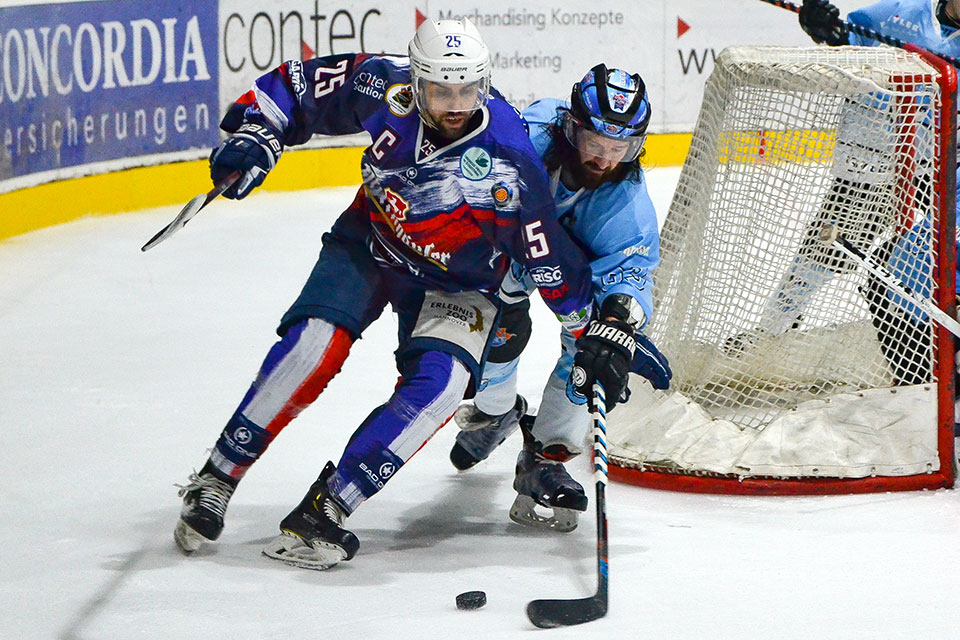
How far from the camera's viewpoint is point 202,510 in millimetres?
2662

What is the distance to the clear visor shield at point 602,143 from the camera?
2.65m

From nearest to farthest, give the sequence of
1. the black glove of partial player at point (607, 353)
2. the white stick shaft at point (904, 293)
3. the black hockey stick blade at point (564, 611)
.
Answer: the black hockey stick blade at point (564, 611)
the black glove of partial player at point (607, 353)
the white stick shaft at point (904, 293)

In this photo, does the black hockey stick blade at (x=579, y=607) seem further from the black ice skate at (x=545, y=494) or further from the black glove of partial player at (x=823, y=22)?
the black glove of partial player at (x=823, y=22)

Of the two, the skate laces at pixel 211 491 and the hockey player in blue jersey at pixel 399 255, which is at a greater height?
the hockey player in blue jersey at pixel 399 255

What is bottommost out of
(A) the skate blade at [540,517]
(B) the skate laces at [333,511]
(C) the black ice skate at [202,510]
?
(A) the skate blade at [540,517]

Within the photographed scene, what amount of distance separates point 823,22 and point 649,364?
5.65ft

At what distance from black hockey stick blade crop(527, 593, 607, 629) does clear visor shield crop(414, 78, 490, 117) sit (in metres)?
0.91

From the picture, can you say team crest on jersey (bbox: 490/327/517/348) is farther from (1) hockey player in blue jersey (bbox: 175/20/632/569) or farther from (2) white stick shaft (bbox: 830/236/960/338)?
(2) white stick shaft (bbox: 830/236/960/338)

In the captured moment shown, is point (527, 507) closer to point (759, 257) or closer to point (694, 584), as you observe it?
point (694, 584)

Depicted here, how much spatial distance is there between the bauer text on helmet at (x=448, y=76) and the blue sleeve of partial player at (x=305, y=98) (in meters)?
0.24

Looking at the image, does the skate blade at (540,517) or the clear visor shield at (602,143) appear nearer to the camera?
the clear visor shield at (602,143)

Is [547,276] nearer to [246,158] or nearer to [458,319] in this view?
[458,319]

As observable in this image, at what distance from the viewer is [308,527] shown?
259 cm

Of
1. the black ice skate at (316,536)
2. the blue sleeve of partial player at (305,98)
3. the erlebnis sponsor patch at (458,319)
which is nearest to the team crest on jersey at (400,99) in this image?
the blue sleeve of partial player at (305,98)
